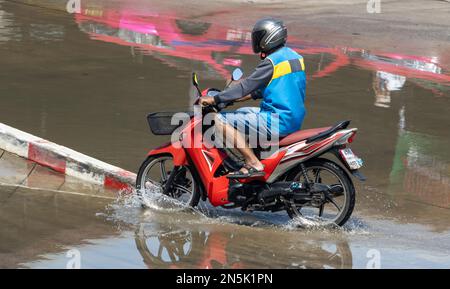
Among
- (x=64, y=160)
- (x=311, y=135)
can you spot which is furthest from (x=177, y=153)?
(x=64, y=160)

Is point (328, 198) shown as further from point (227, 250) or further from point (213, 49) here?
point (213, 49)

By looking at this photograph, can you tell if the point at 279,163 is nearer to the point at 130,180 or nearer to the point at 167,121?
the point at 167,121

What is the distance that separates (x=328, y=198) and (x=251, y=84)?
1.12m

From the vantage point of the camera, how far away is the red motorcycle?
7715 mm

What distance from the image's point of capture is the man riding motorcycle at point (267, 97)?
7.80m

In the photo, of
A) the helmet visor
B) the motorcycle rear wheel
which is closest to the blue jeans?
the motorcycle rear wheel

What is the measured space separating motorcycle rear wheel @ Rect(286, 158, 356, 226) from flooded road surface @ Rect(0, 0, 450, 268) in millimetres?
149

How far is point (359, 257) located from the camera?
7199 mm

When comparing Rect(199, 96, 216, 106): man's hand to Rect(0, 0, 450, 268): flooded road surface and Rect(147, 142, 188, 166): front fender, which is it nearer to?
Rect(147, 142, 188, 166): front fender

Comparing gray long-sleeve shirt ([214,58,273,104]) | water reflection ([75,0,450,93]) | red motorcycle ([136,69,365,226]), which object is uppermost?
gray long-sleeve shirt ([214,58,273,104])

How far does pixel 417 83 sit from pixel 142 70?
12.8ft

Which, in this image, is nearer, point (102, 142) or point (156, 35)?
point (102, 142)

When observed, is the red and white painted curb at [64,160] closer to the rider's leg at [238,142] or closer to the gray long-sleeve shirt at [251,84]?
the rider's leg at [238,142]

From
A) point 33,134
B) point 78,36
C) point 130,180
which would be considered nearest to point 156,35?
point 78,36
